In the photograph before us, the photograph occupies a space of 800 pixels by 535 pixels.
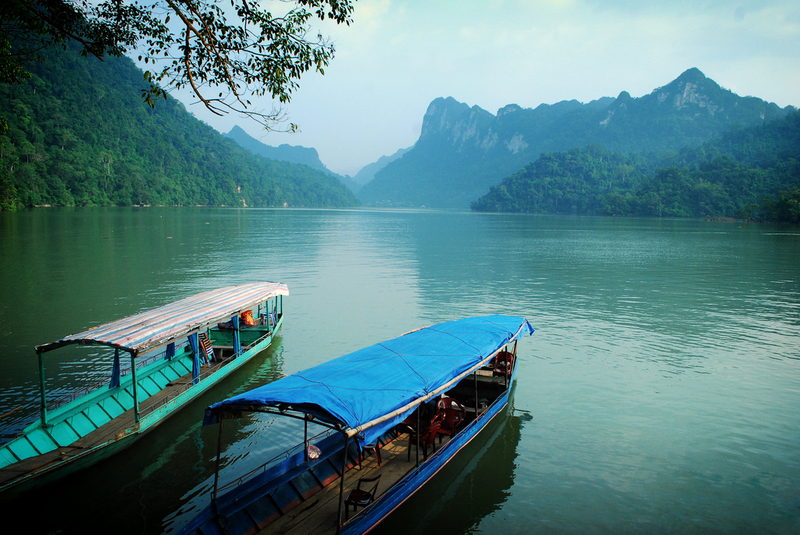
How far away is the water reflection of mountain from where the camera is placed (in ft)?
26.7

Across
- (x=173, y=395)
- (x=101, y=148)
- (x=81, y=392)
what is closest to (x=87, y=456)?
(x=173, y=395)

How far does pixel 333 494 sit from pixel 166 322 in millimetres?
5951

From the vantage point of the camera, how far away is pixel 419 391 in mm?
7863

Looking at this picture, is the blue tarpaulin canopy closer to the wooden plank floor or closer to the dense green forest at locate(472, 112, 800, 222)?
the wooden plank floor

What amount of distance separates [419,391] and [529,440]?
4625 mm

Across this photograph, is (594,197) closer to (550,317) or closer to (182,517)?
(550,317)

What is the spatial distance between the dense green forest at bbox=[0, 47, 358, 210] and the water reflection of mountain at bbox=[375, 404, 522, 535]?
84893mm

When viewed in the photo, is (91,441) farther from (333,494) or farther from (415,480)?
(415,480)

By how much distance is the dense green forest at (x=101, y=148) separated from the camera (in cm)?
9294

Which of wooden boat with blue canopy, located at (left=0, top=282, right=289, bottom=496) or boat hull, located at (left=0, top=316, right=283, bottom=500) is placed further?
wooden boat with blue canopy, located at (left=0, top=282, right=289, bottom=496)

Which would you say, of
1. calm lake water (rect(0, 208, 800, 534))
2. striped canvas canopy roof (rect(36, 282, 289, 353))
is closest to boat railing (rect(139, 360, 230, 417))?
calm lake water (rect(0, 208, 800, 534))

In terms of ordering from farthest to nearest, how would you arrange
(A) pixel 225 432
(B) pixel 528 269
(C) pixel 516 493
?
(B) pixel 528 269, (A) pixel 225 432, (C) pixel 516 493

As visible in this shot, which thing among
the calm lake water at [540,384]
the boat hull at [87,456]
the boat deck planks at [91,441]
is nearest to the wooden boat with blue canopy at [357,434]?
the calm lake water at [540,384]

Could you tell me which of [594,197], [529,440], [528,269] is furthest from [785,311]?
[594,197]
